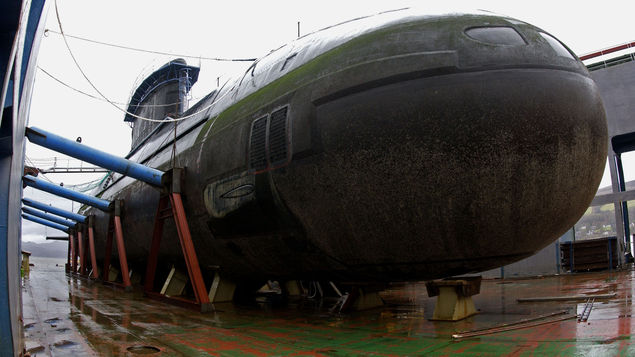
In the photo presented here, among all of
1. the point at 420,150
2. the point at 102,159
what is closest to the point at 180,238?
the point at 102,159

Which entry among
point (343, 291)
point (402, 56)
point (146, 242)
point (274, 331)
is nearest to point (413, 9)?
point (402, 56)

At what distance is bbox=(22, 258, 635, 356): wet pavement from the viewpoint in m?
3.75

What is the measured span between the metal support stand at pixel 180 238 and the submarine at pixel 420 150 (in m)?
1.82

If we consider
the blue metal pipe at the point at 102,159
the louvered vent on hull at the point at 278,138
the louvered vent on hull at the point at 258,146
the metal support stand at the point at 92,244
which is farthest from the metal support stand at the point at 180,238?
the metal support stand at the point at 92,244

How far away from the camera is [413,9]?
5969mm

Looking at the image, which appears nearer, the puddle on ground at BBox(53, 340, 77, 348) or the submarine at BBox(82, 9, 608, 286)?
the submarine at BBox(82, 9, 608, 286)

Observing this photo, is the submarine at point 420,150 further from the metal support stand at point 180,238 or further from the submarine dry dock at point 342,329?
the metal support stand at point 180,238

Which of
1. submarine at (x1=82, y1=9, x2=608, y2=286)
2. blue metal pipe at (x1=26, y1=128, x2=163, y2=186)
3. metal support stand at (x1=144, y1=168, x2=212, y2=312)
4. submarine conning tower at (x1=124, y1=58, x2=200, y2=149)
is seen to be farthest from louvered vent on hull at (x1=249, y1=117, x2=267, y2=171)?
submarine conning tower at (x1=124, y1=58, x2=200, y2=149)

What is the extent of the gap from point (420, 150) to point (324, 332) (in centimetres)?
239

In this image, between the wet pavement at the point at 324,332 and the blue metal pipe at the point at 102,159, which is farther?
the blue metal pipe at the point at 102,159

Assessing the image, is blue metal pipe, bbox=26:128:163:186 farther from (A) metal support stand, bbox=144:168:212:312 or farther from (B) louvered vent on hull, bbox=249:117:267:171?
(B) louvered vent on hull, bbox=249:117:267:171

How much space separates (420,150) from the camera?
4547 millimetres

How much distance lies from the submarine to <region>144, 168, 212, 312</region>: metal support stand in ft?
5.97

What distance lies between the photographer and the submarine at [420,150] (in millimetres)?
4402
